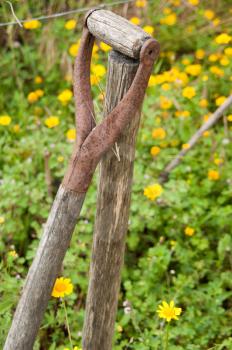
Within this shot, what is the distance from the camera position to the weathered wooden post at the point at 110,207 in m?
1.41

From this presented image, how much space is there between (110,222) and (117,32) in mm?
561

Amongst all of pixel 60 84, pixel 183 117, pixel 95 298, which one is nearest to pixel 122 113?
pixel 95 298

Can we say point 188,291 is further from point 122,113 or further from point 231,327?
point 122,113

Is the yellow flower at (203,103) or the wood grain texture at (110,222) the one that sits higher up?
the yellow flower at (203,103)

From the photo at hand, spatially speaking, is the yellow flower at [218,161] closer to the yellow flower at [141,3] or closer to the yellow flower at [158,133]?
the yellow flower at [158,133]

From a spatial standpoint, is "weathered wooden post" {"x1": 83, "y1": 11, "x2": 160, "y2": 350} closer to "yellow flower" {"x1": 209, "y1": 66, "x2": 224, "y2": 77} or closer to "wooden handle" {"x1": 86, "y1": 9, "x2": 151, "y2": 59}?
"wooden handle" {"x1": 86, "y1": 9, "x2": 151, "y2": 59}

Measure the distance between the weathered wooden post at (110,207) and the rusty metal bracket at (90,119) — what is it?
4 cm

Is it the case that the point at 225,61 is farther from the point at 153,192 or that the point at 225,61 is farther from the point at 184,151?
the point at 153,192

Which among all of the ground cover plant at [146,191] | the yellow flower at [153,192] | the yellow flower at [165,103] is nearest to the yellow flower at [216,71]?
the ground cover plant at [146,191]

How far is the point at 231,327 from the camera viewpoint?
2.33 m

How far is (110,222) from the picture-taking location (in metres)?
1.62

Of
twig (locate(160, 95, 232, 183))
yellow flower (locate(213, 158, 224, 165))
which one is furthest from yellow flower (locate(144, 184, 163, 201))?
yellow flower (locate(213, 158, 224, 165))

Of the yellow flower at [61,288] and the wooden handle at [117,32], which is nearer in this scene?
the wooden handle at [117,32]

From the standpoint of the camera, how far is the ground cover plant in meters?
2.29
